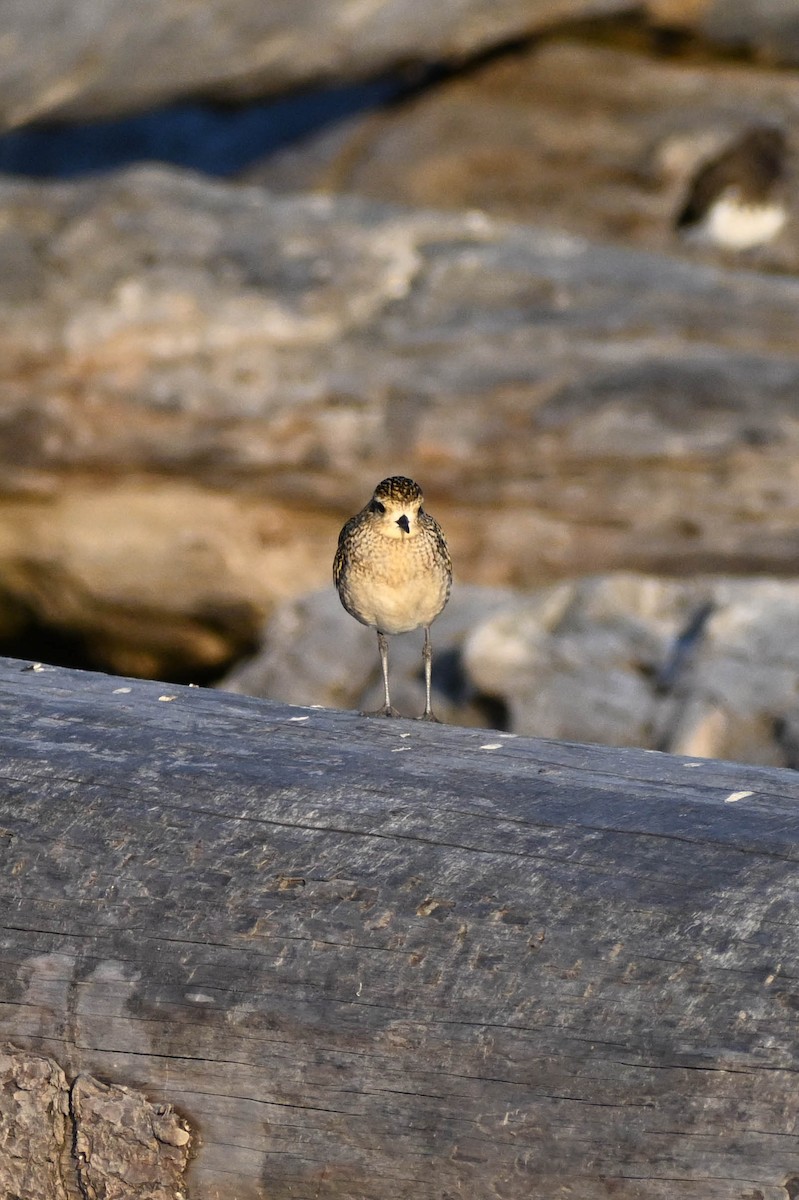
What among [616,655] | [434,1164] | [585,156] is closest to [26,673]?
[434,1164]

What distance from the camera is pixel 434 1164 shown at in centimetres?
293

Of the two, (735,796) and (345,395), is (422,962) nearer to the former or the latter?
(735,796)

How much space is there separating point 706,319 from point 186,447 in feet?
12.6

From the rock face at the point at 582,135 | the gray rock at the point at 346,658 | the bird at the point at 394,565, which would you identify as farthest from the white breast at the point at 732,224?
the bird at the point at 394,565

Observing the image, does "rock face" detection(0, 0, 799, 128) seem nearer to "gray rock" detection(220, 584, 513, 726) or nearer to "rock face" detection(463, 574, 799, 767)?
"gray rock" detection(220, 584, 513, 726)

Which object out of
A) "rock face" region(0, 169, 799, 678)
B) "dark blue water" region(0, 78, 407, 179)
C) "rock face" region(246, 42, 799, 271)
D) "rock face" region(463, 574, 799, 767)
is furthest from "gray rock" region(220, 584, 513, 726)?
"dark blue water" region(0, 78, 407, 179)

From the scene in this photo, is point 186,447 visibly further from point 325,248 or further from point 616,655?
point 616,655

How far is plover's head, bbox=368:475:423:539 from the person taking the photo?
5637mm

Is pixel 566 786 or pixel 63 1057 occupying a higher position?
pixel 566 786

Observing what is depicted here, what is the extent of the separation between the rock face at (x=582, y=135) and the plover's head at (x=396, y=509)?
747cm

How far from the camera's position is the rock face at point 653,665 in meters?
7.83

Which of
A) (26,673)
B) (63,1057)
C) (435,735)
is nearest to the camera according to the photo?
(63,1057)

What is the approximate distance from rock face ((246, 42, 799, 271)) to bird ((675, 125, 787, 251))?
0.15 metres

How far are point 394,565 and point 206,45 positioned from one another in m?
6.06
